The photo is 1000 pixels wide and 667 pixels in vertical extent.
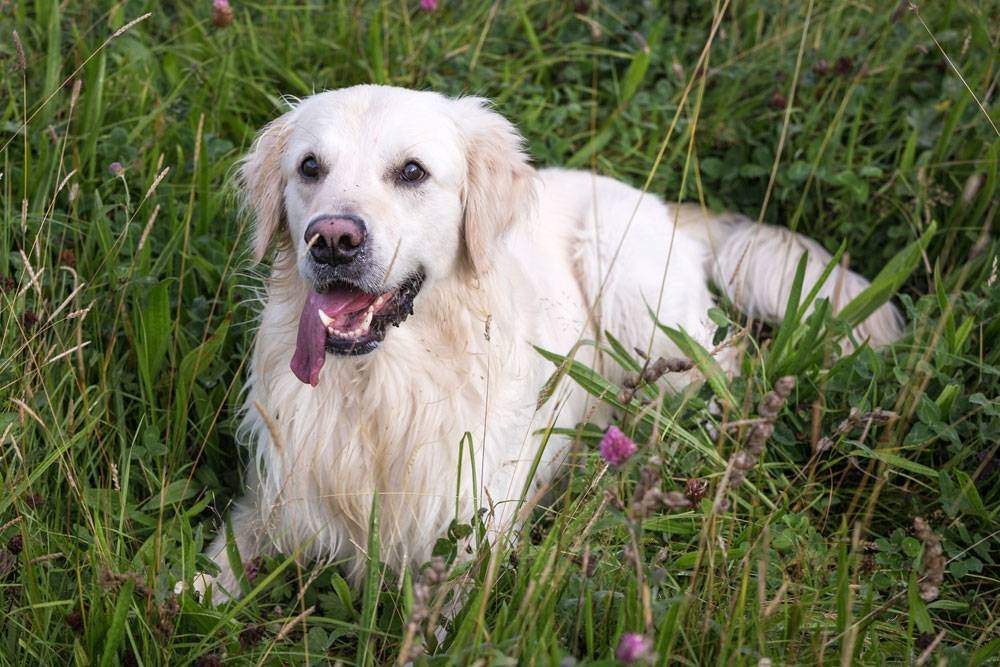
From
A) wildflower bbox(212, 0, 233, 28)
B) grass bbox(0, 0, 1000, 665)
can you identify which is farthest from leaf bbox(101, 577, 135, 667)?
wildflower bbox(212, 0, 233, 28)

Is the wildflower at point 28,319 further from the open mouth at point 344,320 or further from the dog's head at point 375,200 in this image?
the open mouth at point 344,320

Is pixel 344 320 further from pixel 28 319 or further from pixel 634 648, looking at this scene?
pixel 634 648

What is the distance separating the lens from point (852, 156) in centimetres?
395

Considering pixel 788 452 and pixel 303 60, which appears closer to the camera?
pixel 788 452

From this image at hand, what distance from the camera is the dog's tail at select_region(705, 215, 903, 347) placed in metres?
3.49

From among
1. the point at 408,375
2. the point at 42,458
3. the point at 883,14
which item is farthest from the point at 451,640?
the point at 883,14

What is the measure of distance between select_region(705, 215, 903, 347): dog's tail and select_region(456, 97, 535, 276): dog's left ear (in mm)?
1004

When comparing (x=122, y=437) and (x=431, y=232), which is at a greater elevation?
(x=431, y=232)

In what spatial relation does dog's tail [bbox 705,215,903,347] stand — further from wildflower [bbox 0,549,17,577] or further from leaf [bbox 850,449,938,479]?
wildflower [bbox 0,549,17,577]

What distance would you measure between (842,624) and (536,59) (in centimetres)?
302

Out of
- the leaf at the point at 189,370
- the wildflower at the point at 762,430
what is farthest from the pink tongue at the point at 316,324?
the wildflower at the point at 762,430

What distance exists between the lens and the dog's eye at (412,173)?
255 cm

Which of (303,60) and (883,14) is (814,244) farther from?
(303,60)

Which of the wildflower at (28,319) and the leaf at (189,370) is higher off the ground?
the wildflower at (28,319)
